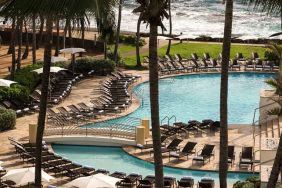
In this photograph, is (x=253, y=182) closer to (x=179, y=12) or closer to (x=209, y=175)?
(x=209, y=175)

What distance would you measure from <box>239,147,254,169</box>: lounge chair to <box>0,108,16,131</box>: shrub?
1060 cm

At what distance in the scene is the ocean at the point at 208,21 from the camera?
74625 mm

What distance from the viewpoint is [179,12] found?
3743 inches

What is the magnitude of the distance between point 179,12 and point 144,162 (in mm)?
69974

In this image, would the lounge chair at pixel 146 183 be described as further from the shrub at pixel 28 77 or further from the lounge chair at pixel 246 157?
the shrub at pixel 28 77

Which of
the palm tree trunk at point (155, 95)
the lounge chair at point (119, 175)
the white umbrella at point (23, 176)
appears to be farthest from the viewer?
the lounge chair at point (119, 175)

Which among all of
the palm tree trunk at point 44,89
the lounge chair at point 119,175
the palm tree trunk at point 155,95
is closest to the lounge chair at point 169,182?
the lounge chair at point 119,175

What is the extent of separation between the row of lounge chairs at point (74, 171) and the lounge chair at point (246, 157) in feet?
9.36

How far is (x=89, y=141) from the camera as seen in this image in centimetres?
2919

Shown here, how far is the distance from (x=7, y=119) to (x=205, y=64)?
19.1 metres

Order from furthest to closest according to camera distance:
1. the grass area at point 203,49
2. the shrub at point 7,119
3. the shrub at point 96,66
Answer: the grass area at point 203,49
the shrub at point 96,66
the shrub at point 7,119

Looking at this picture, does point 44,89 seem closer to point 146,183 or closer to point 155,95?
point 155,95

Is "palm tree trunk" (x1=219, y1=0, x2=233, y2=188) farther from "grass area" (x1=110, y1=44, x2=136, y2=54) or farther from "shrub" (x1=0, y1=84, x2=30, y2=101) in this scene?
"grass area" (x1=110, y1=44, x2=136, y2=54)

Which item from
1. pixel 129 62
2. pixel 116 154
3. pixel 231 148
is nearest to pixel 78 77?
pixel 129 62
